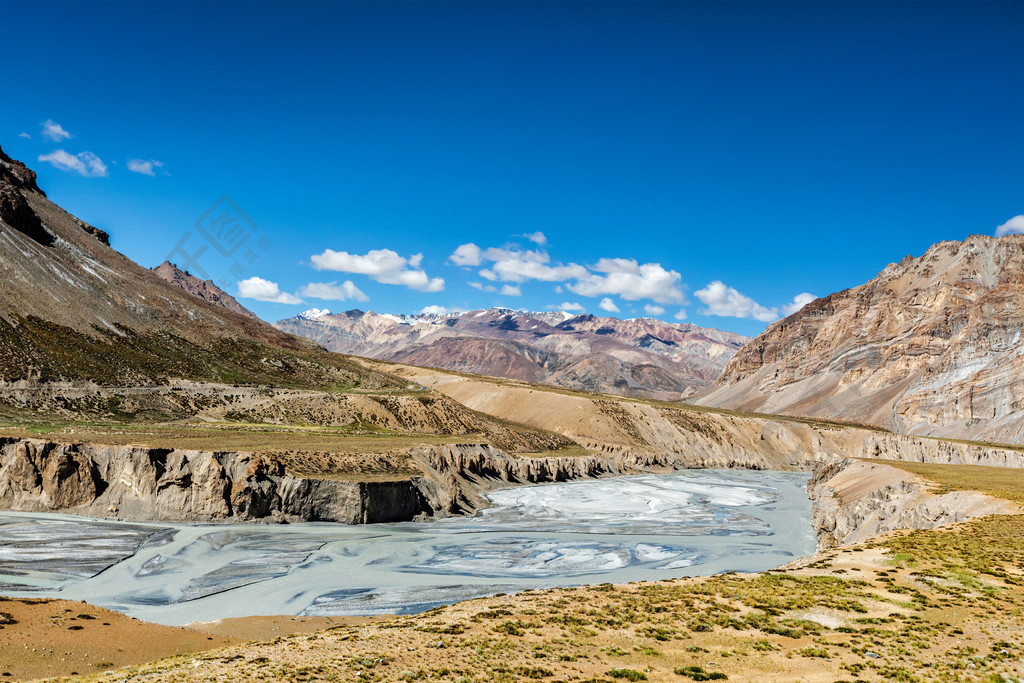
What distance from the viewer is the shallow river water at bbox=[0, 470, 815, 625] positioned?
35.2 meters

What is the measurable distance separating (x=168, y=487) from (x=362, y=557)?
2016 cm

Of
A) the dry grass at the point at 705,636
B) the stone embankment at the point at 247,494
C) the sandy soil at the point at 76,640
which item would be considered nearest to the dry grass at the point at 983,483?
the stone embankment at the point at 247,494

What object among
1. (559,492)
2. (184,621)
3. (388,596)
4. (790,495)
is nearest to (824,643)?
(388,596)

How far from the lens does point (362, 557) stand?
4519 cm

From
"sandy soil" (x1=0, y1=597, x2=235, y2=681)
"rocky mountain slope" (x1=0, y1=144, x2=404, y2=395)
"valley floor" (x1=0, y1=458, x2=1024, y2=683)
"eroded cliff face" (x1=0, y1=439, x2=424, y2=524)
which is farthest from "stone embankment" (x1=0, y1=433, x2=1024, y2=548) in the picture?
"rocky mountain slope" (x1=0, y1=144, x2=404, y2=395)

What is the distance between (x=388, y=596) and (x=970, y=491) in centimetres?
4606

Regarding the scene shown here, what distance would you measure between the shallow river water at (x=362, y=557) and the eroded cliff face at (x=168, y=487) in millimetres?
1652

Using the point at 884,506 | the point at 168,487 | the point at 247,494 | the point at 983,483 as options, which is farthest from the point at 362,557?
the point at 983,483

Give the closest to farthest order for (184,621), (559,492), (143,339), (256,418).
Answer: (184,621) < (559,492) < (256,418) < (143,339)

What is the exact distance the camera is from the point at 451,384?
6412 inches

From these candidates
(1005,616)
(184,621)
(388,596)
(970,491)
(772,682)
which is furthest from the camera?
(970,491)

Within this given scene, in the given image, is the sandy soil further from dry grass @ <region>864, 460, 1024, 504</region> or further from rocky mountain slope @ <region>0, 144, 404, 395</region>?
rocky mountain slope @ <region>0, 144, 404, 395</region>

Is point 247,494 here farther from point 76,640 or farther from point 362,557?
point 76,640

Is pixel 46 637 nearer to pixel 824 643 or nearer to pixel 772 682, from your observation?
pixel 772 682
